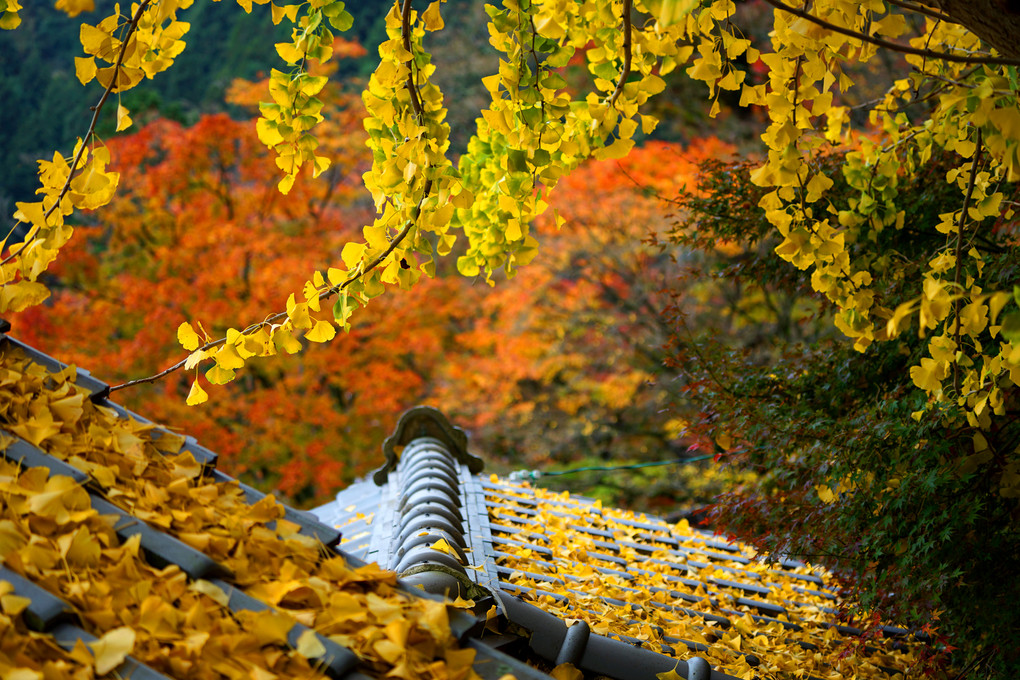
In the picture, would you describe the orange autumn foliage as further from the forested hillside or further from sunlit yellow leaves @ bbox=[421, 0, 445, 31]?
sunlit yellow leaves @ bbox=[421, 0, 445, 31]

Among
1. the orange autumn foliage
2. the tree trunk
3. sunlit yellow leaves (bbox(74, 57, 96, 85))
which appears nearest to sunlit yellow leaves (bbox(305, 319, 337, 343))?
sunlit yellow leaves (bbox(74, 57, 96, 85))

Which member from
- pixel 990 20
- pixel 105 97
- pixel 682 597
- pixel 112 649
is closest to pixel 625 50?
pixel 990 20

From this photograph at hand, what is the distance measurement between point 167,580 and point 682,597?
2.45m

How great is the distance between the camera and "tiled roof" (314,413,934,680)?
185 cm

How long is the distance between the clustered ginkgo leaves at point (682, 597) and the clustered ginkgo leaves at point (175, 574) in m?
1.18

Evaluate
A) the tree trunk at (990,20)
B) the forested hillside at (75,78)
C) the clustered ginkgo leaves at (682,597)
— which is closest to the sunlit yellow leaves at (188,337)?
the clustered ginkgo leaves at (682,597)

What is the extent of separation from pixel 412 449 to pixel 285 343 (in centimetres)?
269

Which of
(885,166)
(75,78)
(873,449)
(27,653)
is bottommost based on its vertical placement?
(27,653)

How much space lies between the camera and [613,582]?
307cm

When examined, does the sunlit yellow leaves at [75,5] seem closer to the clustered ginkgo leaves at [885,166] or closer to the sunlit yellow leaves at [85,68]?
the sunlit yellow leaves at [85,68]

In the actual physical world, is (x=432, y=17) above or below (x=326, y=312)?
below

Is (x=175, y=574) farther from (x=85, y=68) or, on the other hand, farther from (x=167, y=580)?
(x=85, y=68)

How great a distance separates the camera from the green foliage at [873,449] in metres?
2.41

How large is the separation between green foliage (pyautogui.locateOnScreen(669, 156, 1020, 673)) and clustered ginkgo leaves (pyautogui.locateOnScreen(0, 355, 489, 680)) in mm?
1782
